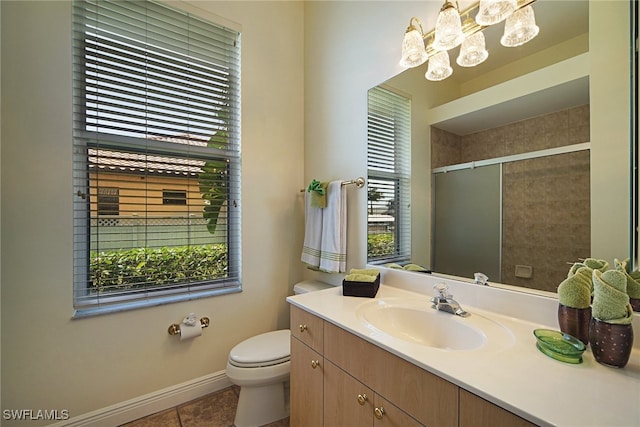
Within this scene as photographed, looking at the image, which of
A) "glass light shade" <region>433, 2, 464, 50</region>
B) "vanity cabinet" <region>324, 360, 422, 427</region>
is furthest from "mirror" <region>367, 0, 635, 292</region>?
"vanity cabinet" <region>324, 360, 422, 427</region>

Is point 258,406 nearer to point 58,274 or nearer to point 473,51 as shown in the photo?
point 58,274

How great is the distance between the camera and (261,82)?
193cm

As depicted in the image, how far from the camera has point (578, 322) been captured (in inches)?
29.5

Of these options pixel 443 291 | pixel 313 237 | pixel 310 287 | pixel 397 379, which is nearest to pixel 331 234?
pixel 313 237

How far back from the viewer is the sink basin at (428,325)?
89 cm

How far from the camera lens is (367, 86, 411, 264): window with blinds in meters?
1.43

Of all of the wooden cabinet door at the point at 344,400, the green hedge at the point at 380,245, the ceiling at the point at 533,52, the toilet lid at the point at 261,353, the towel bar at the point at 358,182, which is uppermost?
the ceiling at the point at 533,52

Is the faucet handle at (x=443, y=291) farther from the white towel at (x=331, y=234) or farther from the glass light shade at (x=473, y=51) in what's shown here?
the glass light shade at (x=473, y=51)

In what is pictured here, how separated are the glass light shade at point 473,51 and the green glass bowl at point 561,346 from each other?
1.06 meters

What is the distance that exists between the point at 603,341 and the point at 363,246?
3.51 ft

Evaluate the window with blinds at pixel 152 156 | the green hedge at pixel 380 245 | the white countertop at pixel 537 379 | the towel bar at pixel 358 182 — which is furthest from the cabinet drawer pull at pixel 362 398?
the window with blinds at pixel 152 156

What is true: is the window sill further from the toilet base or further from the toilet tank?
the toilet base

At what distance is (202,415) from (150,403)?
31 centimetres

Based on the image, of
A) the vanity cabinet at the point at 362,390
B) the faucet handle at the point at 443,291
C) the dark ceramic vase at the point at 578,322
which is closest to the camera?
the vanity cabinet at the point at 362,390
